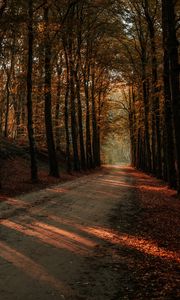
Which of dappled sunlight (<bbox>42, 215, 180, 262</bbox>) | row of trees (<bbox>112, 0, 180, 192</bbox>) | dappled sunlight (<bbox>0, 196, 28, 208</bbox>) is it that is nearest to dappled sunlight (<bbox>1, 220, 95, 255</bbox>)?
dappled sunlight (<bbox>42, 215, 180, 262</bbox>)

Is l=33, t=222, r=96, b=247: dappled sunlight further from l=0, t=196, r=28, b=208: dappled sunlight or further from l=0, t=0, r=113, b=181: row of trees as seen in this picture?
l=0, t=0, r=113, b=181: row of trees

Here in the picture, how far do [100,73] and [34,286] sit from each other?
4633 centimetres

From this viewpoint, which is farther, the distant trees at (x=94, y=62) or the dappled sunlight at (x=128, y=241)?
the distant trees at (x=94, y=62)

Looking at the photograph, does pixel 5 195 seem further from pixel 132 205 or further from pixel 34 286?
pixel 34 286

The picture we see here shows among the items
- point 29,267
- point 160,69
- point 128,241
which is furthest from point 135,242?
point 160,69

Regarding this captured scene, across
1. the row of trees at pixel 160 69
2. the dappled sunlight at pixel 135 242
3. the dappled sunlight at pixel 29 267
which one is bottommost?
the dappled sunlight at pixel 135 242

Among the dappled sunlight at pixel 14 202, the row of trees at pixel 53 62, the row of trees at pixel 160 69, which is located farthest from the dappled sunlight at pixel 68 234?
the row of trees at pixel 53 62

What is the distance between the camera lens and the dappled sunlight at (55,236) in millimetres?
9172

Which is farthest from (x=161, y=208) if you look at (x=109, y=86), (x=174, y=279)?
(x=109, y=86)

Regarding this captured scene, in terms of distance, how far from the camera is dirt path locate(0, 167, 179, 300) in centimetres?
650

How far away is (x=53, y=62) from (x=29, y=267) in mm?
24377

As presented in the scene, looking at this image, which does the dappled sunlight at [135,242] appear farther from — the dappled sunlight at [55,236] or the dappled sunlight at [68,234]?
the dappled sunlight at [55,236]

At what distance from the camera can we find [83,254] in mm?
8648

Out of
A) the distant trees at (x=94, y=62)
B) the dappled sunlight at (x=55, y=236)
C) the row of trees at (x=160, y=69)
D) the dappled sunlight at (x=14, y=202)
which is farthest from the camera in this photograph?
the distant trees at (x=94, y=62)
